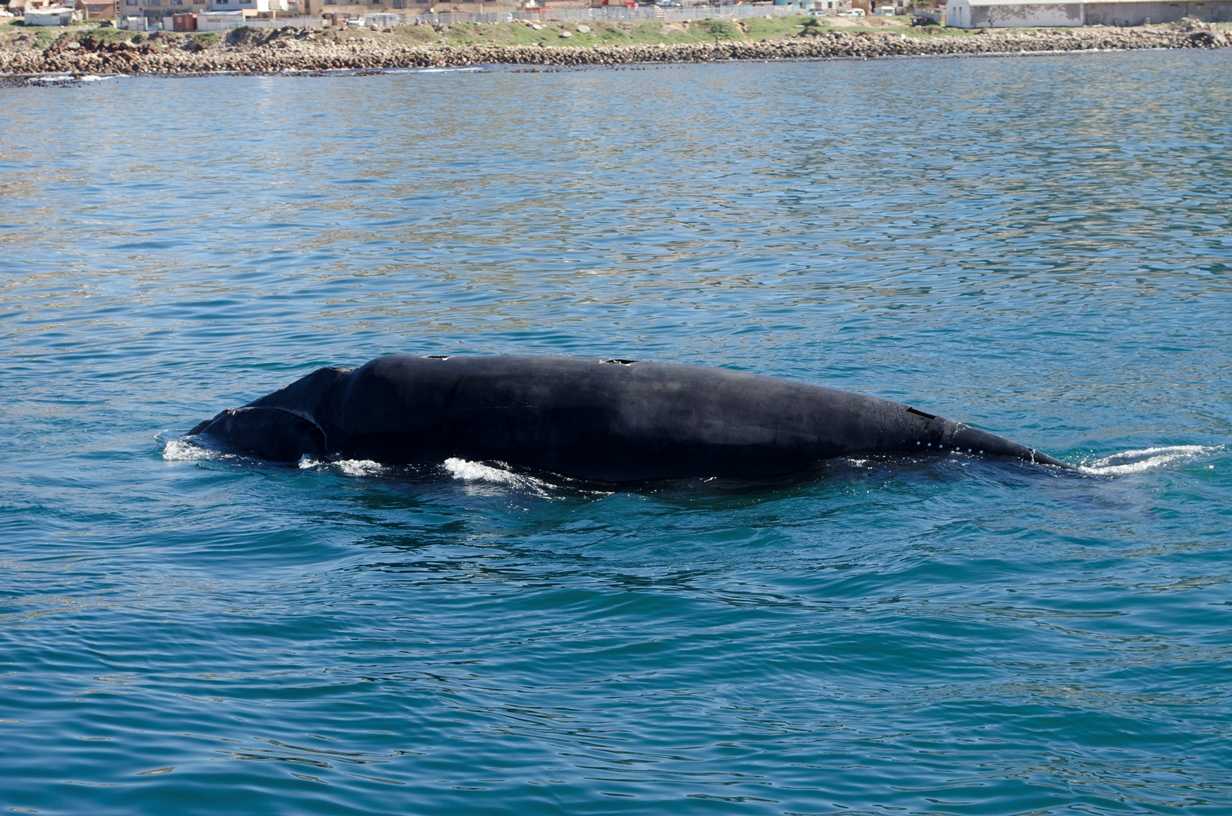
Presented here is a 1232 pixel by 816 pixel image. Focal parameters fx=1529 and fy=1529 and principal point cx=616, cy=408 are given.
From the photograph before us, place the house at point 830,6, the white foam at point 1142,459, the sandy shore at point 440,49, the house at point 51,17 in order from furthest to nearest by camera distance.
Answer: the house at point 830,6 < the house at point 51,17 < the sandy shore at point 440,49 < the white foam at point 1142,459

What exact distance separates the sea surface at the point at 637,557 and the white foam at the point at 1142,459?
0.07 meters

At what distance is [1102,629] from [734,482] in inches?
148

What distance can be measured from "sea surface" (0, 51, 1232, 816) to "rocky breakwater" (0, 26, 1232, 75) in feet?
341

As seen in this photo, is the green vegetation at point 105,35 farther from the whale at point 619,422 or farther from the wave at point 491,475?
the wave at point 491,475

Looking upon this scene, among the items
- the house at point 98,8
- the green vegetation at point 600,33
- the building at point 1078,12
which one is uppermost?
the house at point 98,8

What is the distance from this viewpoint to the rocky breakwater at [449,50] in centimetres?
13038

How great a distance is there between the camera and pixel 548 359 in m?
14.3

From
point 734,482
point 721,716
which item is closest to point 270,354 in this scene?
point 734,482

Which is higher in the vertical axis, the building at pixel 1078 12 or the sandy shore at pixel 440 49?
the building at pixel 1078 12

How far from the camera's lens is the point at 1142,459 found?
14.2 m

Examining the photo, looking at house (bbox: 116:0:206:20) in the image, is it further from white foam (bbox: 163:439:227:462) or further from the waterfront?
→ white foam (bbox: 163:439:227:462)

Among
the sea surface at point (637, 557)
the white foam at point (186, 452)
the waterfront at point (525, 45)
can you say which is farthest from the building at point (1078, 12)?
the white foam at point (186, 452)

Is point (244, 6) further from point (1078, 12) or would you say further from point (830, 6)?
point (1078, 12)

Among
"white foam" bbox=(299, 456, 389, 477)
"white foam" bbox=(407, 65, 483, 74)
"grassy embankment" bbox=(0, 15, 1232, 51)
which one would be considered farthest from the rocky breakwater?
"white foam" bbox=(299, 456, 389, 477)
